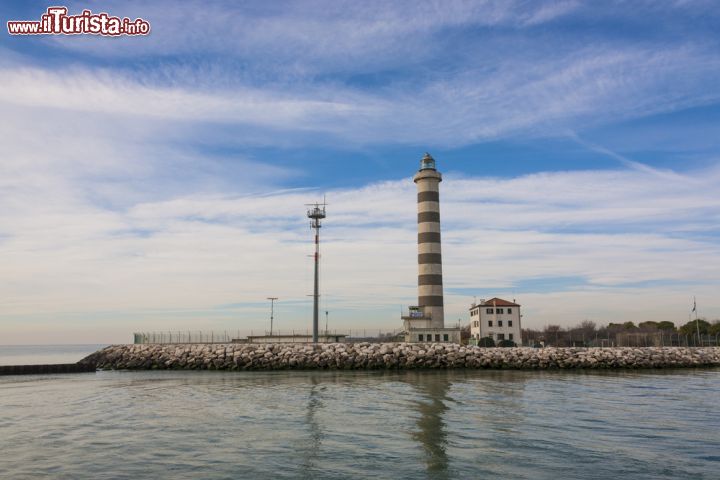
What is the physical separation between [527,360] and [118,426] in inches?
1494

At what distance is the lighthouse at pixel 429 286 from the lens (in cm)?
5844

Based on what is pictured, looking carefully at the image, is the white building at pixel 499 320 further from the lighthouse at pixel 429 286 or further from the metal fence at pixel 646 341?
the lighthouse at pixel 429 286

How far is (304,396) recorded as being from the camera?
28047mm

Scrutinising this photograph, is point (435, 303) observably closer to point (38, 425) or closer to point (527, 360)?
point (527, 360)

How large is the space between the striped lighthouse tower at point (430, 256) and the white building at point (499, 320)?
11160mm

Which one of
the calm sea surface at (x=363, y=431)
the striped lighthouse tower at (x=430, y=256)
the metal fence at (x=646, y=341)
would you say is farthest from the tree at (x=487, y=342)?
the calm sea surface at (x=363, y=431)

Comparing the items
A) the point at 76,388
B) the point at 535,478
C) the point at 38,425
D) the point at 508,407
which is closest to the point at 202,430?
the point at 38,425

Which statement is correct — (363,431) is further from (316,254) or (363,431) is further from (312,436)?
(316,254)

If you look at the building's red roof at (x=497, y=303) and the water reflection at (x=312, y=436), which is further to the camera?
the building's red roof at (x=497, y=303)

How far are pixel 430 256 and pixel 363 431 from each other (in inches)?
1606

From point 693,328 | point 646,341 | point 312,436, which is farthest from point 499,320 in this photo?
point 312,436

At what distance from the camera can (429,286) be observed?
5872 cm

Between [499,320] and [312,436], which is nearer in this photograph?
[312,436]

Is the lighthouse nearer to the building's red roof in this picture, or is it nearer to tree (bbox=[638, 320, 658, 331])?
the building's red roof
